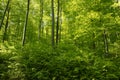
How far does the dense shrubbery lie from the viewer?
11.8 meters

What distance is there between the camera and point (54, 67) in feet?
40.4

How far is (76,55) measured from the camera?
13.7 metres

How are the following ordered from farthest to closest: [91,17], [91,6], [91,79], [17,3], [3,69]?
[17,3]
[91,6]
[91,17]
[3,69]
[91,79]

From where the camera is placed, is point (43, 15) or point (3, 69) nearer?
point (3, 69)

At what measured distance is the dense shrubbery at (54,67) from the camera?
11773 millimetres

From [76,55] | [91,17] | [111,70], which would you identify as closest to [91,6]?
[91,17]

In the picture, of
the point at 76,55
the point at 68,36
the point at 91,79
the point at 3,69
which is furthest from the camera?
the point at 68,36

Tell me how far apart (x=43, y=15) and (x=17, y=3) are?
4.43m

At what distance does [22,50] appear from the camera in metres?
13.9

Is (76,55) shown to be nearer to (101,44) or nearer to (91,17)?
(91,17)

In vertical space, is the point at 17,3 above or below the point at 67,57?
above

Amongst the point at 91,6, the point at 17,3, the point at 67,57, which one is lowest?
the point at 67,57

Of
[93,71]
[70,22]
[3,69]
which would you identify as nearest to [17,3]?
[70,22]

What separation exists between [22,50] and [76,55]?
415 cm
